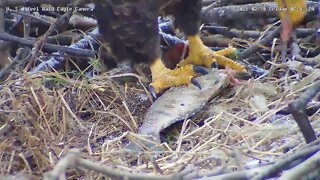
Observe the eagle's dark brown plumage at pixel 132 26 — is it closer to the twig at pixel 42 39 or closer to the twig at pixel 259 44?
the twig at pixel 42 39

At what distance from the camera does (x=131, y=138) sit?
1965 millimetres

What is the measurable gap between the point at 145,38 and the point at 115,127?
1.58 feet

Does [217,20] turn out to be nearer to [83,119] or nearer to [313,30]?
[313,30]

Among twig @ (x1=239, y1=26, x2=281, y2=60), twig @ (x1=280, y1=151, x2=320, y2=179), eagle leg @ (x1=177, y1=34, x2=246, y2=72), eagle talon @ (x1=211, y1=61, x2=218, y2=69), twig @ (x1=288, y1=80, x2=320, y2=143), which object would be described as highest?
twig @ (x1=239, y1=26, x2=281, y2=60)

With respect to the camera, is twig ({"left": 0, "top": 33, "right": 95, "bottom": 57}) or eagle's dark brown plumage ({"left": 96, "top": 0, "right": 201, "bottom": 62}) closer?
eagle's dark brown plumage ({"left": 96, "top": 0, "right": 201, "bottom": 62})

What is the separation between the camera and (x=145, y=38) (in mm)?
2506

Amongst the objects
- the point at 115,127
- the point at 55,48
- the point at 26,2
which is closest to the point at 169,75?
the point at 115,127

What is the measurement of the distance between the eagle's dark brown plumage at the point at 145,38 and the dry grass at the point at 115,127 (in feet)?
0.38

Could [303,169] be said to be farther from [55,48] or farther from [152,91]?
[55,48]

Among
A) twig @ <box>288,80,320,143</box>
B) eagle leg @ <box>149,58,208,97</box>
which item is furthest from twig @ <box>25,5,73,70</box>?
twig @ <box>288,80,320,143</box>

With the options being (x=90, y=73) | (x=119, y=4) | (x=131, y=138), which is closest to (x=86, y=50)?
(x=90, y=73)

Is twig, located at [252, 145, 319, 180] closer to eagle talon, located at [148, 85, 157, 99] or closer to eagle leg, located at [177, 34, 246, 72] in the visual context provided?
eagle talon, located at [148, 85, 157, 99]

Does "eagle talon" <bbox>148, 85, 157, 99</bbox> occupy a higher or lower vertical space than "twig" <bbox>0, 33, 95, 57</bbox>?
lower

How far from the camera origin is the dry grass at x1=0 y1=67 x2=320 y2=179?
5.79ft
